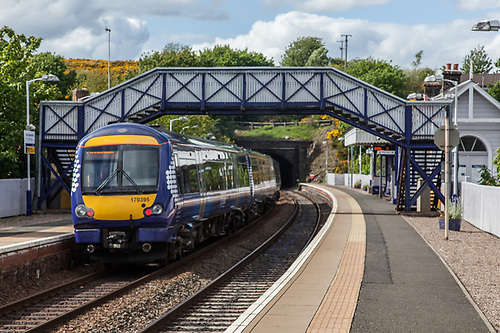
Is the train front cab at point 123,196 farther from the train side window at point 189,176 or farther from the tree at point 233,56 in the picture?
the tree at point 233,56

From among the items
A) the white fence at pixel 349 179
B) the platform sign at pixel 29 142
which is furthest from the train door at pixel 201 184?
the white fence at pixel 349 179

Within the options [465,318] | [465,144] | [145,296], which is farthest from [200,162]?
[465,144]

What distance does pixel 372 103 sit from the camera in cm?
2945

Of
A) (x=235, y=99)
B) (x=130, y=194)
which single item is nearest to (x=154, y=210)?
(x=130, y=194)

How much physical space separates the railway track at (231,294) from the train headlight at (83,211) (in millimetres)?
3299

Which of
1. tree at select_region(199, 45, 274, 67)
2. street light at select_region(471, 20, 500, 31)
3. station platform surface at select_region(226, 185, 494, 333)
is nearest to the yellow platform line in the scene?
station platform surface at select_region(226, 185, 494, 333)

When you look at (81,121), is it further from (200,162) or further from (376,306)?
(376,306)

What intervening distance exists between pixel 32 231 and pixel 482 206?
1532 centimetres

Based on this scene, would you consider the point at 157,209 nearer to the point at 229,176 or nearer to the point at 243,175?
the point at 229,176

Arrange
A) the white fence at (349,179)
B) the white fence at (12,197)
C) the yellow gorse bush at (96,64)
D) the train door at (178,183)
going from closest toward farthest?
the train door at (178,183) < the white fence at (12,197) < the white fence at (349,179) < the yellow gorse bush at (96,64)

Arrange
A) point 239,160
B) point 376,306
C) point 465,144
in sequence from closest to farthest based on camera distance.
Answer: point 376,306, point 239,160, point 465,144

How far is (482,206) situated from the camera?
70.6 ft

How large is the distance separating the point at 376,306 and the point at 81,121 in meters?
23.3

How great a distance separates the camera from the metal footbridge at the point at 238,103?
Result: 29.3m
